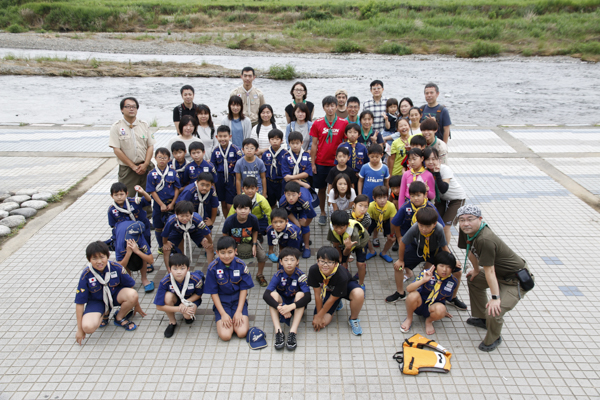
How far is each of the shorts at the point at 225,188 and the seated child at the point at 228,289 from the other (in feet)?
5.78

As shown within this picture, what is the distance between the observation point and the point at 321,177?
19.6ft

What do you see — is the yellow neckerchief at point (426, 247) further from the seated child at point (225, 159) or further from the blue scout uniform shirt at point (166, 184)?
the blue scout uniform shirt at point (166, 184)

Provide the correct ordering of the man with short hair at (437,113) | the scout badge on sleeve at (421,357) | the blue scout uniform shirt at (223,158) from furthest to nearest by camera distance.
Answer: the man with short hair at (437,113)
the blue scout uniform shirt at (223,158)
the scout badge on sleeve at (421,357)

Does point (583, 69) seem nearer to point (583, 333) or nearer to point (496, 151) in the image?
point (496, 151)

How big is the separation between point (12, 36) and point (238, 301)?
123ft

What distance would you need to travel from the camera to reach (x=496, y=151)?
29.6ft

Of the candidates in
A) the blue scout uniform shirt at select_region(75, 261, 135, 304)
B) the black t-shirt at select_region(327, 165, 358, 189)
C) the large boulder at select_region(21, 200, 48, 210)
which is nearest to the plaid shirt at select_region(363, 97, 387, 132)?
the black t-shirt at select_region(327, 165, 358, 189)

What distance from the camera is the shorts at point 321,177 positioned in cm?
593

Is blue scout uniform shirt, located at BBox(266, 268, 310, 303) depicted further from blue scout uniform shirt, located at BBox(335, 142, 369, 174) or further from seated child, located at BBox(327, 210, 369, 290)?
blue scout uniform shirt, located at BBox(335, 142, 369, 174)

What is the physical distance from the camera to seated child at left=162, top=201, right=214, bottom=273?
15.1 ft

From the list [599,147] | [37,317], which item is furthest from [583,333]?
[599,147]

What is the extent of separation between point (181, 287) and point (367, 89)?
1504 cm

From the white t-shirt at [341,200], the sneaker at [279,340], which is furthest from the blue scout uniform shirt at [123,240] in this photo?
the white t-shirt at [341,200]

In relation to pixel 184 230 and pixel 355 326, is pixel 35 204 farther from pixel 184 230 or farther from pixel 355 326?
pixel 355 326
